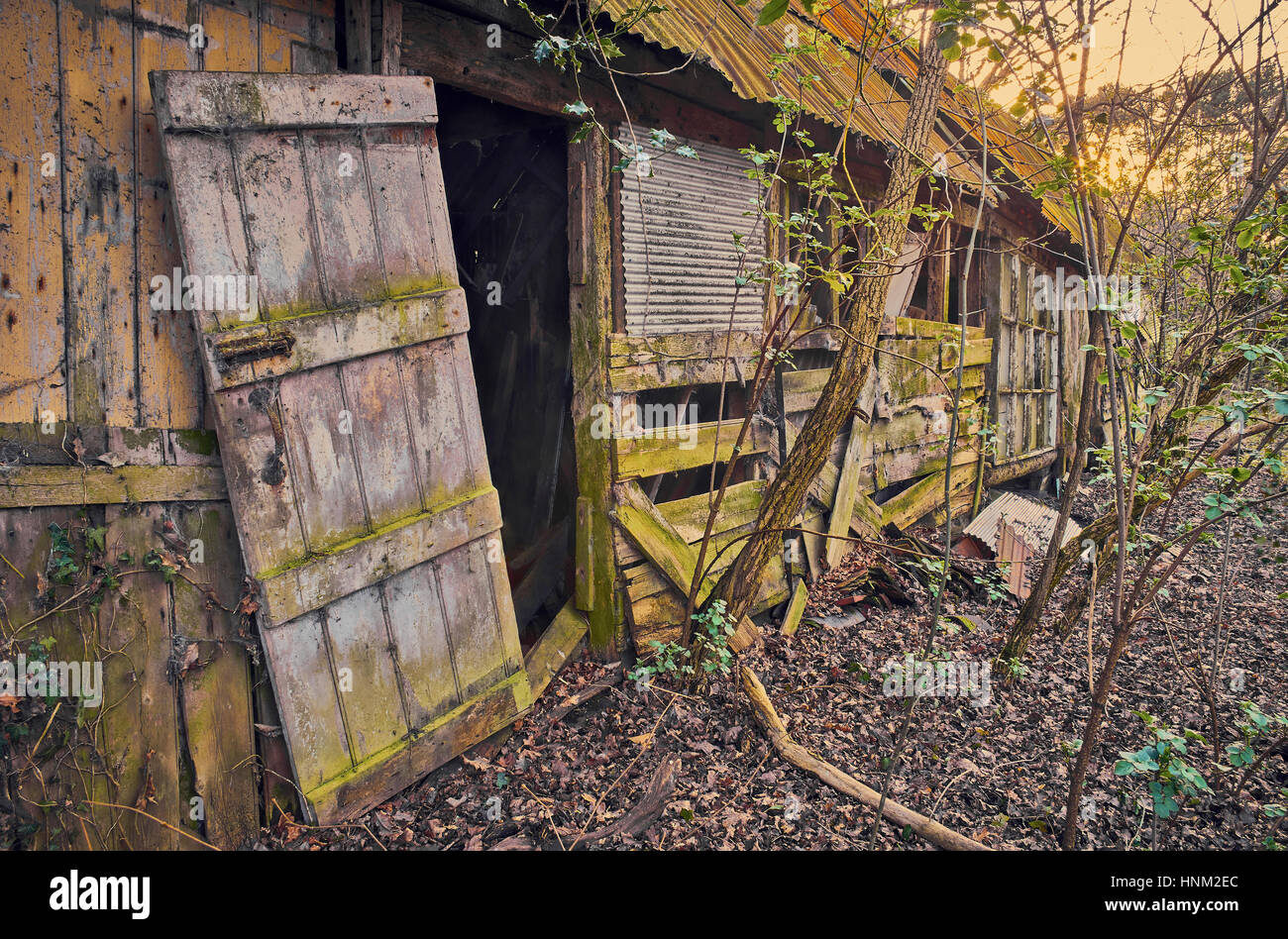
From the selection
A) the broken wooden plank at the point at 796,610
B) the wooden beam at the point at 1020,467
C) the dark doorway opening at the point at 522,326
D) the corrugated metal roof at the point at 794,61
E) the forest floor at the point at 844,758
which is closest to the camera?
the forest floor at the point at 844,758

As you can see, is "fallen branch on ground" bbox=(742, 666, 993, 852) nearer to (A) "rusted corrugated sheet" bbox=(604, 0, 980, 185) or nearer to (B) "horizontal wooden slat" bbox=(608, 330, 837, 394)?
(B) "horizontal wooden slat" bbox=(608, 330, 837, 394)

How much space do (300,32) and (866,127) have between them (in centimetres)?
346

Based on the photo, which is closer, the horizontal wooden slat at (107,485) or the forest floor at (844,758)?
the horizontal wooden slat at (107,485)

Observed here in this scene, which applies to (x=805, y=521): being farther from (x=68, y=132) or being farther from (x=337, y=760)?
(x=68, y=132)

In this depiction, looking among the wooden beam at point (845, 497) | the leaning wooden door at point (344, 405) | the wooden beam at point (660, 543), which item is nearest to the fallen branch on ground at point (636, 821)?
the leaning wooden door at point (344, 405)

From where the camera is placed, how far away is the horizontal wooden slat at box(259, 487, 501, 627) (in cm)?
261

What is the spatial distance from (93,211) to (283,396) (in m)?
0.80

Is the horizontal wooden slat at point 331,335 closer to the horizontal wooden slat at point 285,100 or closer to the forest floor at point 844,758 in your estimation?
the horizontal wooden slat at point 285,100

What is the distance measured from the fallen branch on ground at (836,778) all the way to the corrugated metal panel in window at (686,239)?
2163 millimetres

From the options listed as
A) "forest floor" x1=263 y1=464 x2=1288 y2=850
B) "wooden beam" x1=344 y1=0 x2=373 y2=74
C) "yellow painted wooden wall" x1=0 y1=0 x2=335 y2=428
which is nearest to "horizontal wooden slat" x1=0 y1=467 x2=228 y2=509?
"yellow painted wooden wall" x1=0 y1=0 x2=335 y2=428

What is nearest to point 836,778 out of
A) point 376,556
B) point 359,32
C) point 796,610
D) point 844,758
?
point 844,758

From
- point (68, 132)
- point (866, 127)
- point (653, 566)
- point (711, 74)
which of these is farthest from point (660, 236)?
point (68, 132)

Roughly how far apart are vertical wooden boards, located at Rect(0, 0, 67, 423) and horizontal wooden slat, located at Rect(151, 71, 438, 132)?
0.31 meters

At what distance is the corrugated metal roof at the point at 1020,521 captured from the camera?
22.0ft
